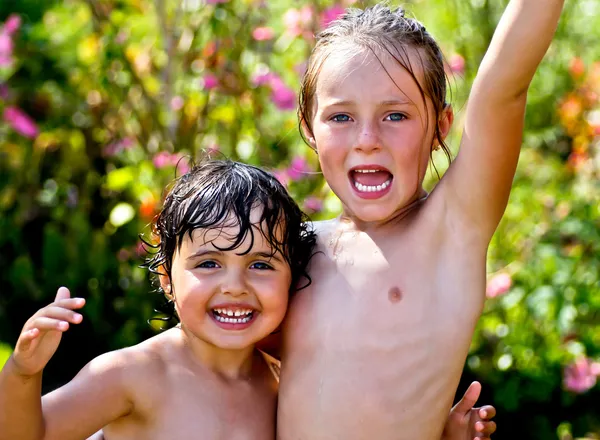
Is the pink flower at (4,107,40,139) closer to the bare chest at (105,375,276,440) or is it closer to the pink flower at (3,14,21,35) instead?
the pink flower at (3,14,21,35)

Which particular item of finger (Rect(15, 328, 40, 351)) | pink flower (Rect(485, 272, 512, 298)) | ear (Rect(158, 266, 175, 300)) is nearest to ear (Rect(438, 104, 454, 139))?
ear (Rect(158, 266, 175, 300))

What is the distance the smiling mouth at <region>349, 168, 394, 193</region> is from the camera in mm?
2281

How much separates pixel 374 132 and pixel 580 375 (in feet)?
6.74

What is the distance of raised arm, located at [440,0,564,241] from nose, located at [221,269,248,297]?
0.51 m

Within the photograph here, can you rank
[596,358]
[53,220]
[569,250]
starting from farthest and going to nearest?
[53,220]
[569,250]
[596,358]

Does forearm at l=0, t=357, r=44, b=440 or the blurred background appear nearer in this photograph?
forearm at l=0, t=357, r=44, b=440

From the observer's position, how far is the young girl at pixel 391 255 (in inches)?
87.9

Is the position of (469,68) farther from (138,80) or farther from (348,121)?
(348,121)

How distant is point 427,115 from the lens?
232cm

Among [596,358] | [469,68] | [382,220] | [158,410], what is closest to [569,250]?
[596,358]

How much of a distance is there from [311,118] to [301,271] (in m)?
0.37

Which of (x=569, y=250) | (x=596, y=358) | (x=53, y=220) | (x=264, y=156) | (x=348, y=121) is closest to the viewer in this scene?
(x=348, y=121)

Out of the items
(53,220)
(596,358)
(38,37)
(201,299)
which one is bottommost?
(53,220)

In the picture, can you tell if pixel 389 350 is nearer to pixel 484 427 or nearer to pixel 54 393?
pixel 484 427
